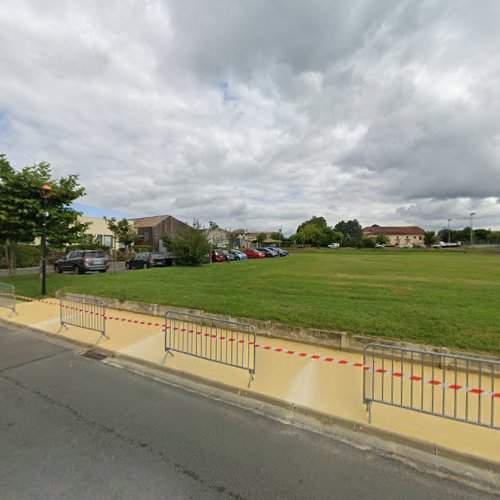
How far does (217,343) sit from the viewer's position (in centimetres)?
593

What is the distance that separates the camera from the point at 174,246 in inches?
835

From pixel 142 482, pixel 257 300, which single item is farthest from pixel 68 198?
pixel 142 482

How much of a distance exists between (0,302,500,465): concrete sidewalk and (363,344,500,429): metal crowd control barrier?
0.46ft

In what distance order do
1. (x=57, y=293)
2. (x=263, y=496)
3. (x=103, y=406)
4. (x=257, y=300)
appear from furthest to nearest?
(x=57, y=293)
(x=257, y=300)
(x=103, y=406)
(x=263, y=496)

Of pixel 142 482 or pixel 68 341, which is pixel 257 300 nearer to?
pixel 68 341

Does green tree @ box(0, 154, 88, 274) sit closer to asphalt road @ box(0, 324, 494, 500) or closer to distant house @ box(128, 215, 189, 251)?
asphalt road @ box(0, 324, 494, 500)

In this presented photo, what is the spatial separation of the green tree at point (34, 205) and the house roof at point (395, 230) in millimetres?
117950

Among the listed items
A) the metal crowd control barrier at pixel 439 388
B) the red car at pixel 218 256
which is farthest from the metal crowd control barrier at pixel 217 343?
the red car at pixel 218 256

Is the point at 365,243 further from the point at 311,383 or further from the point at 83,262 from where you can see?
the point at 311,383

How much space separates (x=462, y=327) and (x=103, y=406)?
21.6 feet

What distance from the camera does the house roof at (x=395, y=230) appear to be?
11306cm

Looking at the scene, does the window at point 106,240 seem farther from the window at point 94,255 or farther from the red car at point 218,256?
the window at point 94,255

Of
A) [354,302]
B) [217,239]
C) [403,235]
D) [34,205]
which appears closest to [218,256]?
[34,205]

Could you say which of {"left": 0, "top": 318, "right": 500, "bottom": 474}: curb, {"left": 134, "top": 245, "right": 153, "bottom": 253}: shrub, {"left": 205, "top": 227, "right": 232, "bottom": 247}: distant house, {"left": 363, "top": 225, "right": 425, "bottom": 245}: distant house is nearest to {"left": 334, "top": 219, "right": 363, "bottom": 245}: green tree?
{"left": 363, "top": 225, "right": 425, "bottom": 245}: distant house
